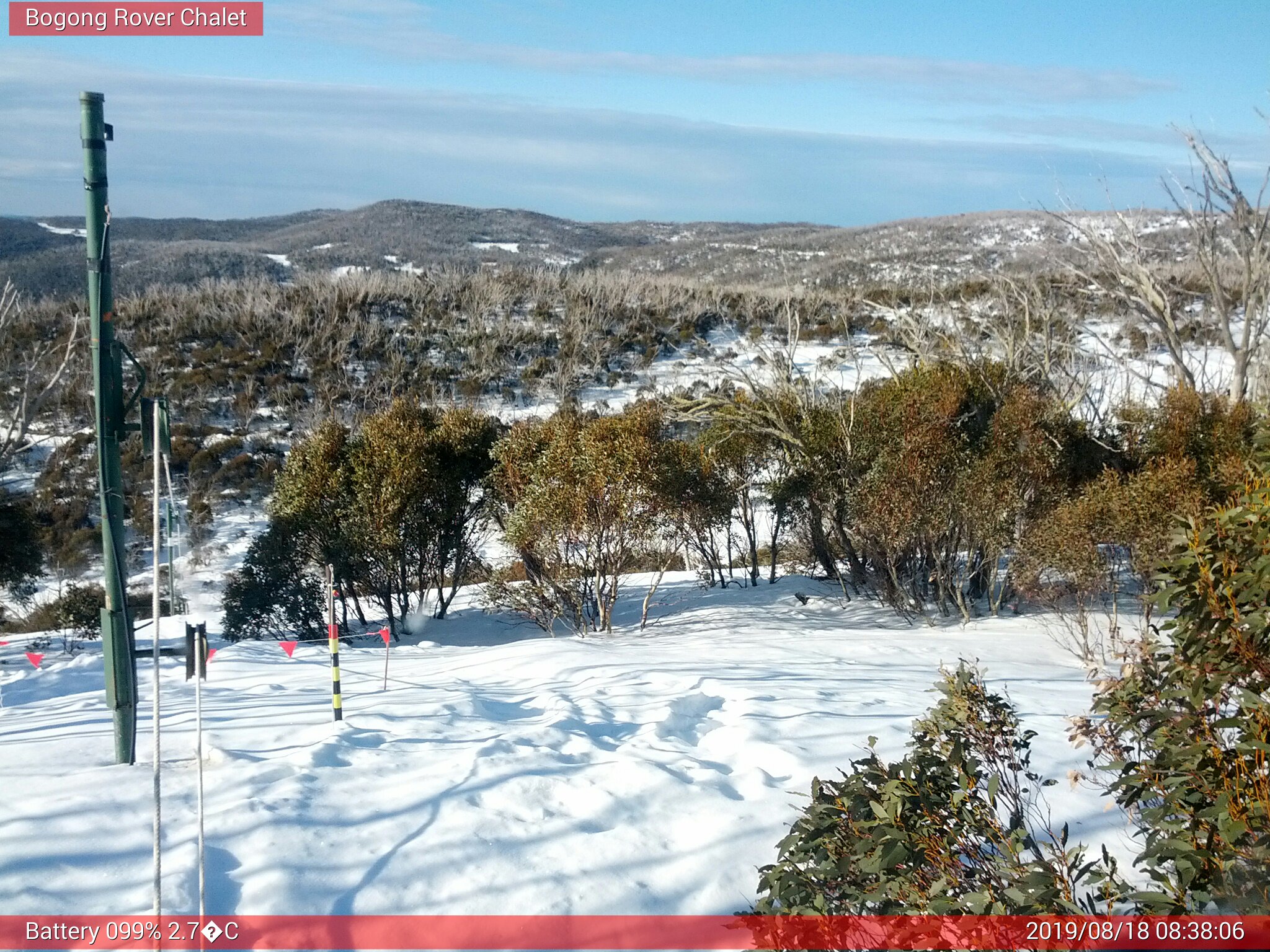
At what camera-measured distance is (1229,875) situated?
233 centimetres

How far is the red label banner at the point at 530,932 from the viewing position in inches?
99.7

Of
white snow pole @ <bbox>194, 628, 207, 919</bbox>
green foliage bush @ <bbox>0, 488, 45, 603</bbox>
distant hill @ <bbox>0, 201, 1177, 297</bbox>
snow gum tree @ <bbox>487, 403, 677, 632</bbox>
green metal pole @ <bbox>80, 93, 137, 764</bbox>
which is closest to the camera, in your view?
white snow pole @ <bbox>194, 628, 207, 919</bbox>

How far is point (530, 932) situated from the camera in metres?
3.93

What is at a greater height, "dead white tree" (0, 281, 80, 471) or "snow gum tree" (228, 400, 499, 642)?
"dead white tree" (0, 281, 80, 471)

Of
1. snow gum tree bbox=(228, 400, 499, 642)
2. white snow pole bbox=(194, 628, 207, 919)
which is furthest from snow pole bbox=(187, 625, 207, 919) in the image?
snow gum tree bbox=(228, 400, 499, 642)

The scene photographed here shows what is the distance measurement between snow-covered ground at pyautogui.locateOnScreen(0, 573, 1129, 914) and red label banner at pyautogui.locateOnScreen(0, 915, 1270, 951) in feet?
0.29

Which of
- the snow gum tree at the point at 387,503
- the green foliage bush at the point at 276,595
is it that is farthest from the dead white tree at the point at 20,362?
the snow gum tree at the point at 387,503

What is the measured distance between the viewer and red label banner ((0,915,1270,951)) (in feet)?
8.30

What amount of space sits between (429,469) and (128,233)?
3059 inches

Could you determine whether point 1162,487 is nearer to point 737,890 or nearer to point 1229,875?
point 737,890

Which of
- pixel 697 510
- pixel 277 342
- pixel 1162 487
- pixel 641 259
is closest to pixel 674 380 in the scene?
pixel 277 342

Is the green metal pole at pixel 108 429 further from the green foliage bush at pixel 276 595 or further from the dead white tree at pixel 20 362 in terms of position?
the dead white tree at pixel 20 362

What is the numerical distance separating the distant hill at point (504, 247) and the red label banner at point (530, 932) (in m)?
46.6

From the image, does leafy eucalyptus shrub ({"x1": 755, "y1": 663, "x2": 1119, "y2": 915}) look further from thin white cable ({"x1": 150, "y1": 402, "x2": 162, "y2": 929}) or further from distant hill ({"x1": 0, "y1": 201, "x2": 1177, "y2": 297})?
distant hill ({"x1": 0, "y1": 201, "x2": 1177, "y2": 297})
